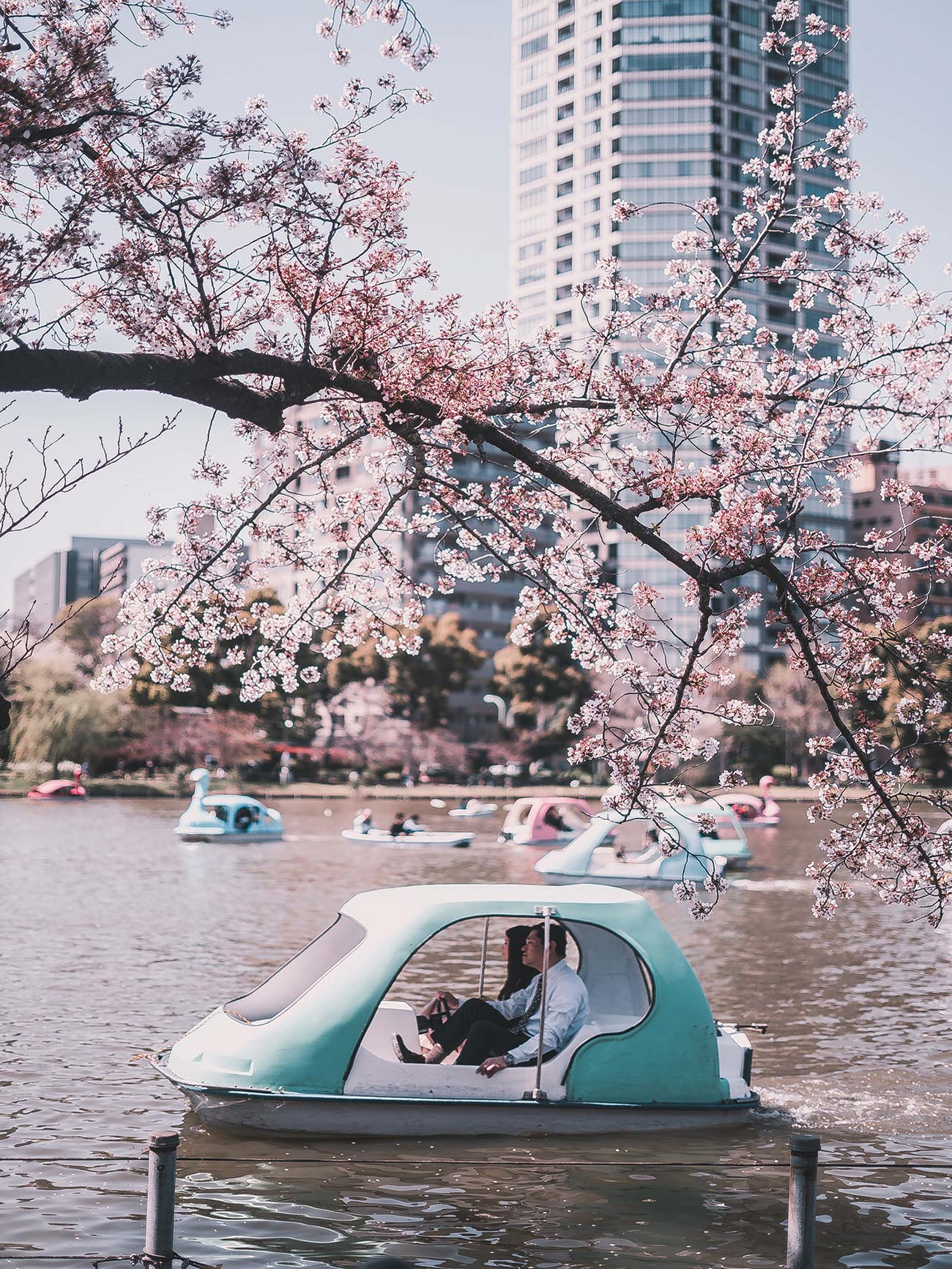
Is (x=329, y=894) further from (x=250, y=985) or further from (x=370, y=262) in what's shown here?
(x=370, y=262)

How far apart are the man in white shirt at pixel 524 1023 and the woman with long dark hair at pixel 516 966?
0.39 ft

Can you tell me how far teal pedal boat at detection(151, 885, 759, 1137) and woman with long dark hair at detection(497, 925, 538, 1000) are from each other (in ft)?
1.21

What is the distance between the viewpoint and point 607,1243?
9047mm

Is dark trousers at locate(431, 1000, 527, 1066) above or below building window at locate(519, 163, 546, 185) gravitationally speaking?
below

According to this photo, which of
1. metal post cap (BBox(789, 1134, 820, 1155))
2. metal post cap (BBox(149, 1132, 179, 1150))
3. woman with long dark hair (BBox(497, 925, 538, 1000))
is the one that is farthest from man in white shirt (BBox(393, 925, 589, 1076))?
metal post cap (BBox(149, 1132, 179, 1150))

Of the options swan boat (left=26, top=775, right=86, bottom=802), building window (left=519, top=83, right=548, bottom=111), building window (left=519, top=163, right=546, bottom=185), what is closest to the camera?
swan boat (left=26, top=775, right=86, bottom=802)

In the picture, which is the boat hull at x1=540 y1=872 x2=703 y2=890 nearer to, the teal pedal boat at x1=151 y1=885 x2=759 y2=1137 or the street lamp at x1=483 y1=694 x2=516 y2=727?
the teal pedal boat at x1=151 y1=885 x2=759 y2=1137

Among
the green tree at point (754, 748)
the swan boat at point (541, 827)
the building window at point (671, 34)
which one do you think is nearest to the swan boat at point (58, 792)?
the swan boat at point (541, 827)

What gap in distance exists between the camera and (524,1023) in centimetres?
1092

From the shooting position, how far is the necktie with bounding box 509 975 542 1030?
432 inches

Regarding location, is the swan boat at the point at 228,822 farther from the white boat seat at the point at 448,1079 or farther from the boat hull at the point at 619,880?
the white boat seat at the point at 448,1079

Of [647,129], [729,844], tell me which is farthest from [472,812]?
[647,129]

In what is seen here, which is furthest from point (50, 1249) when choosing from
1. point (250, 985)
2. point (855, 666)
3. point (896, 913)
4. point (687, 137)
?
point (687, 137)

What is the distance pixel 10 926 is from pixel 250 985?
24.7 feet
